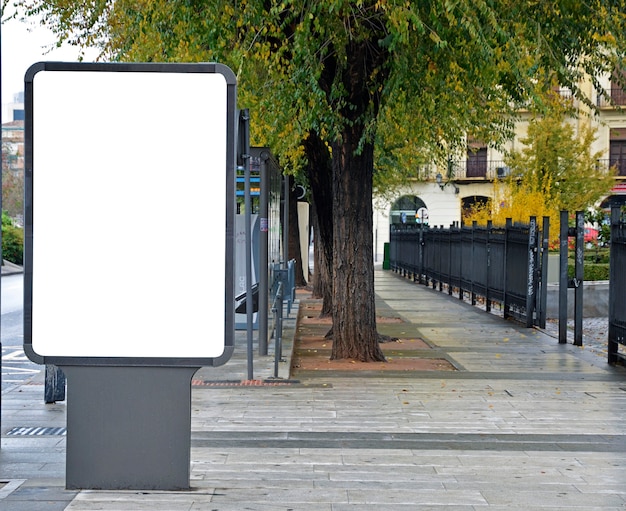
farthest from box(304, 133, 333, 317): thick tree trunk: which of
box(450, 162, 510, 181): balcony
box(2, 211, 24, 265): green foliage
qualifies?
box(450, 162, 510, 181): balcony

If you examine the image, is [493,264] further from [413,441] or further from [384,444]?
[384,444]

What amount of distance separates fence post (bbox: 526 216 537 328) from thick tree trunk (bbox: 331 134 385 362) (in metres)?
5.02

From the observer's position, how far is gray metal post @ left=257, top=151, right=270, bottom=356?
1327cm

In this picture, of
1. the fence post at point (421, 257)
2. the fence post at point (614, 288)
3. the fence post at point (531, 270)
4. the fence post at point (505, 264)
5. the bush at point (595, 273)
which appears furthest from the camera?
the fence post at point (421, 257)

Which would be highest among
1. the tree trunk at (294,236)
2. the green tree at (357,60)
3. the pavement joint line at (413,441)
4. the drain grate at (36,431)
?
the green tree at (357,60)

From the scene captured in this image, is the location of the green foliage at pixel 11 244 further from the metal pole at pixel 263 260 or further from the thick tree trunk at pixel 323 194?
the metal pole at pixel 263 260

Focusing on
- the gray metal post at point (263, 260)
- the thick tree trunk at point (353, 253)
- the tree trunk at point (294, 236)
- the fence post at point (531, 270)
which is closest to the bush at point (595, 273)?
the fence post at point (531, 270)

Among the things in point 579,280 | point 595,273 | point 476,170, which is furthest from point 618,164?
point 579,280

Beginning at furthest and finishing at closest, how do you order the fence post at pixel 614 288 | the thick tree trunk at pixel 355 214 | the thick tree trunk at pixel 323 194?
the thick tree trunk at pixel 323 194 → the thick tree trunk at pixel 355 214 → the fence post at pixel 614 288

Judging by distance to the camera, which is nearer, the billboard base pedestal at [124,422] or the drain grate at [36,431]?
the billboard base pedestal at [124,422]

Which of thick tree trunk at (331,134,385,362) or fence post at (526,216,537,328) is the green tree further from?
fence post at (526,216,537,328)

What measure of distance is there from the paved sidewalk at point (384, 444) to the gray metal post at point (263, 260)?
Answer: 607 mm

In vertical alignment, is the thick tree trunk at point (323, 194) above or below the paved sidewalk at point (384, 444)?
above

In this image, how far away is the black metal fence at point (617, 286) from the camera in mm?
12570
